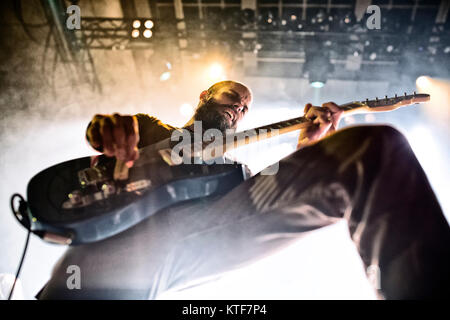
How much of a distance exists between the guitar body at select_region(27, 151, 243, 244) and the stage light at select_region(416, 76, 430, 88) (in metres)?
5.46

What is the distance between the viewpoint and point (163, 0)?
5230mm

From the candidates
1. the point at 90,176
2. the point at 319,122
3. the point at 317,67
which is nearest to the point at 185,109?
the point at 317,67

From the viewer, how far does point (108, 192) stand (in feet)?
4.18

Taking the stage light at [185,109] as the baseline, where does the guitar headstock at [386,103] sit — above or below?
above

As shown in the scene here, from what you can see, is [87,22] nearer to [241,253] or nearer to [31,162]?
[31,162]

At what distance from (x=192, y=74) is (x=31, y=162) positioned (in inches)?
138

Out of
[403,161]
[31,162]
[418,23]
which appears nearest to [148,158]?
[403,161]

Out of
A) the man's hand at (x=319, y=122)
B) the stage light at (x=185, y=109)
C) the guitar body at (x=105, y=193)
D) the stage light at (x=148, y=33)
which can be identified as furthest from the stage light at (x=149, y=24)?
the guitar body at (x=105, y=193)

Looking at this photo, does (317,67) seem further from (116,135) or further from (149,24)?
(116,135)

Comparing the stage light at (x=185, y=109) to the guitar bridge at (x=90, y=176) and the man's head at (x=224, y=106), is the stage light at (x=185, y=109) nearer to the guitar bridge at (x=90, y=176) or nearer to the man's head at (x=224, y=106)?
the man's head at (x=224, y=106)

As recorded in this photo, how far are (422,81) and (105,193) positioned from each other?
6165mm

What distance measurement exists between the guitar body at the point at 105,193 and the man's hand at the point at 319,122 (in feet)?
2.35

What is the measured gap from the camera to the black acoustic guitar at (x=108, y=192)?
1151mm
